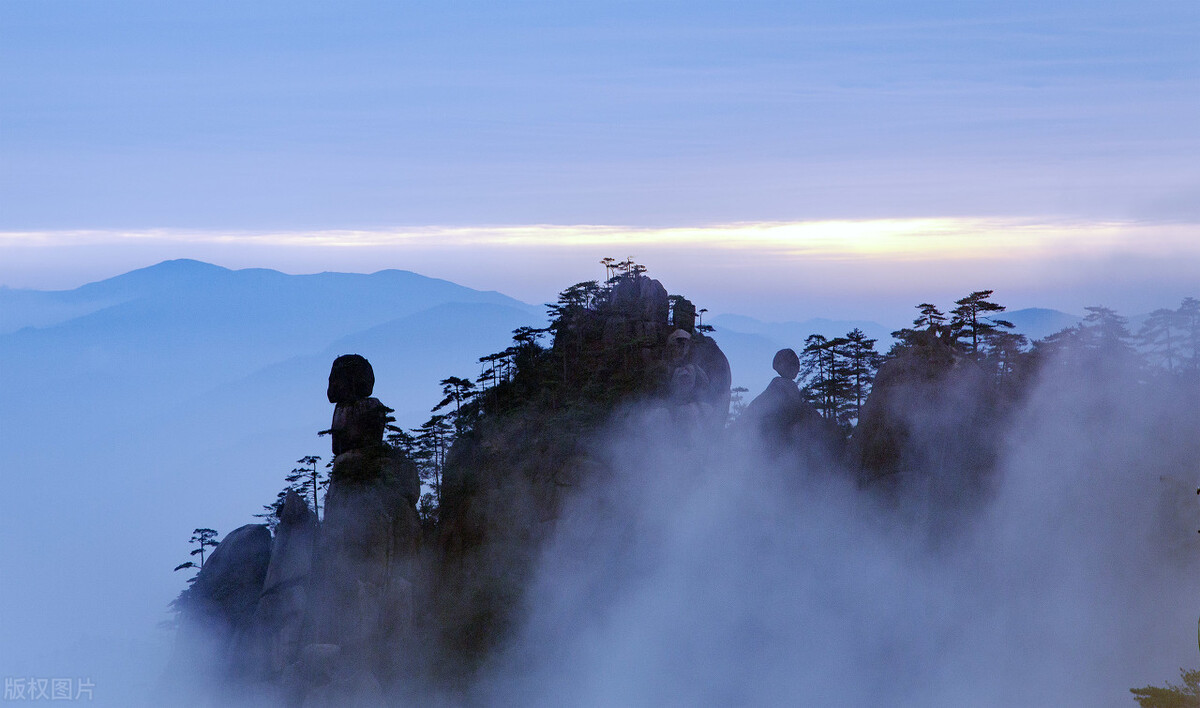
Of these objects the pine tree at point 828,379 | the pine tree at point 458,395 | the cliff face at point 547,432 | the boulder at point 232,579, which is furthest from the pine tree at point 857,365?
the boulder at point 232,579

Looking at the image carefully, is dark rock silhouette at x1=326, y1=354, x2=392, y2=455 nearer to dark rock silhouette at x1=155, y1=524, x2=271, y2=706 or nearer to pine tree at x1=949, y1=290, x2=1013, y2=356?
dark rock silhouette at x1=155, y1=524, x2=271, y2=706

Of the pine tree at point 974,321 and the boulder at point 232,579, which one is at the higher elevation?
the pine tree at point 974,321

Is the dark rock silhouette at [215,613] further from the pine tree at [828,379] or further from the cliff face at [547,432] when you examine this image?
the pine tree at [828,379]

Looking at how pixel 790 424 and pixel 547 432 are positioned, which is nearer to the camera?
pixel 547 432

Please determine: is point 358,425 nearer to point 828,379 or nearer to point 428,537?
point 428,537

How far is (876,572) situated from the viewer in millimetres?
58156

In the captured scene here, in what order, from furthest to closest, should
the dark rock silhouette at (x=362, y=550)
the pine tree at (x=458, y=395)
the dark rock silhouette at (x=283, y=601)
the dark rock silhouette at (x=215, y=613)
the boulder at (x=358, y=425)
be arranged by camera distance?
1. the pine tree at (x=458, y=395)
2. the dark rock silhouette at (x=215, y=613)
3. the boulder at (x=358, y=425)
4. the dark rock silhouette at (x=283, y=601)
5. the dark rock silhouette at (x=362, y=550)

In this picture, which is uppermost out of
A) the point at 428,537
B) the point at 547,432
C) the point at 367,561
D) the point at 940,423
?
the point at 940,423

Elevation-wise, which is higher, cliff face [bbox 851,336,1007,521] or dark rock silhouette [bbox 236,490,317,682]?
cliff face [bbox 851,336,1007,521]

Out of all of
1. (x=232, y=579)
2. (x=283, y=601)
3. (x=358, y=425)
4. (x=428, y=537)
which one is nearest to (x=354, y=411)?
(x=358, y=425)

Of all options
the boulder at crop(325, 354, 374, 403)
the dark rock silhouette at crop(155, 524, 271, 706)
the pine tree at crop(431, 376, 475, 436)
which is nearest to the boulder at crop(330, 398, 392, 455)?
the boulder at crop(325, 354, 374, 403)

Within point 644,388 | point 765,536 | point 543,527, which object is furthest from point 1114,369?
point 543,527

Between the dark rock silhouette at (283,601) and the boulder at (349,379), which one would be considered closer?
the dark rock silhouette at (283,601)

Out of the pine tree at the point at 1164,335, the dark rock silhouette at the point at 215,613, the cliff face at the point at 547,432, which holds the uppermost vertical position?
the pine tree at the point at 1164,335
